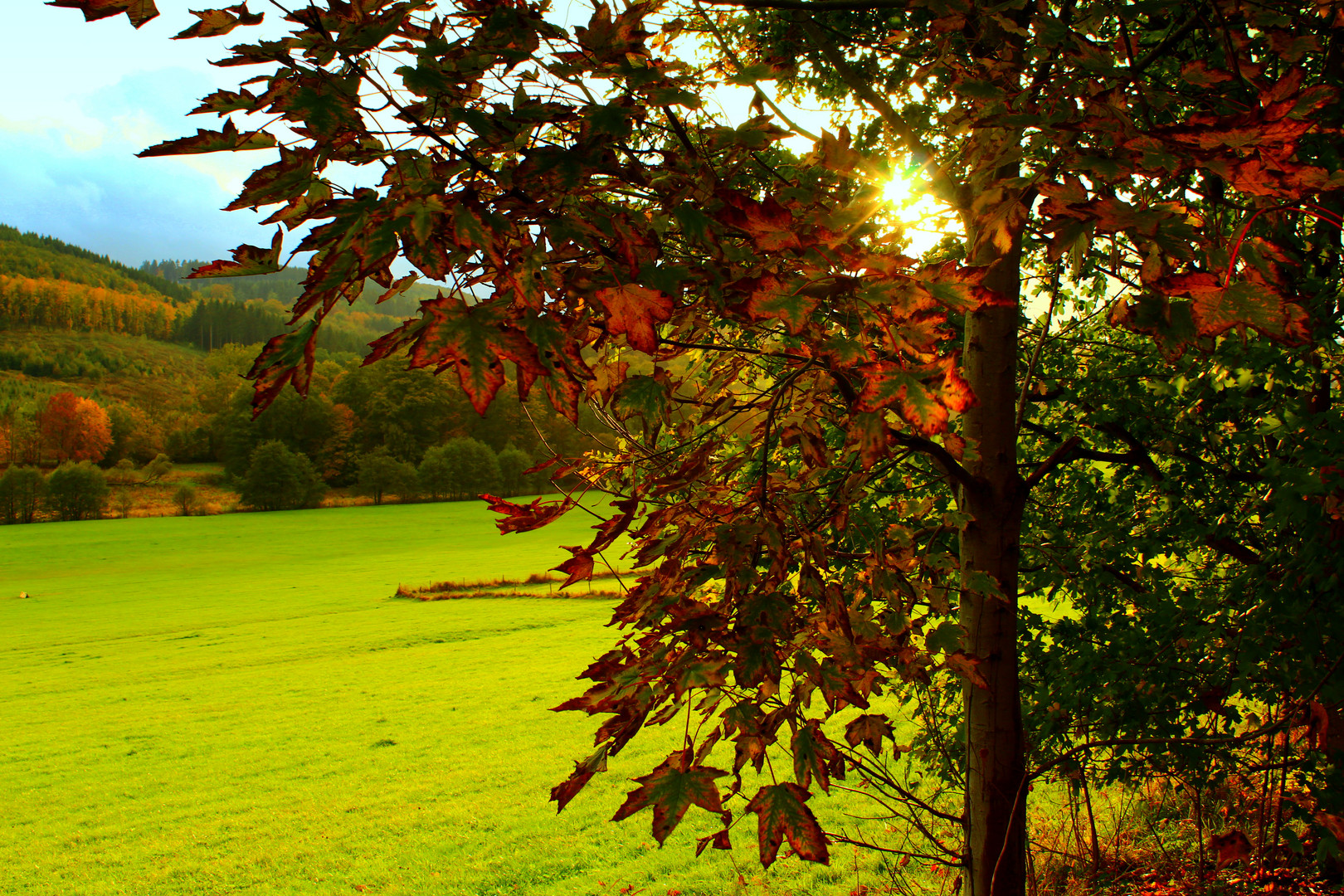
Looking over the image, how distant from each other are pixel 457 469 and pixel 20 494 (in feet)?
84.4

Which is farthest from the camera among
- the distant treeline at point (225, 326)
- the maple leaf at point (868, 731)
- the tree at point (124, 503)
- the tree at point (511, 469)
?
the distant treeline at point (225, 326)

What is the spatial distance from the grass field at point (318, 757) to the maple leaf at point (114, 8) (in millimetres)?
6128

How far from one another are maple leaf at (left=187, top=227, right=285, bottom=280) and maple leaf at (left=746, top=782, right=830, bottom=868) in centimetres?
97

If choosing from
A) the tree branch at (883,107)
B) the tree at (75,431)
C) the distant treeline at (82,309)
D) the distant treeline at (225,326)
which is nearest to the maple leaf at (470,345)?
the tree branch at (883,107)

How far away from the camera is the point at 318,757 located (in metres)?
9.66

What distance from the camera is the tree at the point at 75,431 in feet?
176

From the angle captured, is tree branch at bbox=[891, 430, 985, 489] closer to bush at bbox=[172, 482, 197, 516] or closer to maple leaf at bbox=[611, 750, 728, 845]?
maple leaf at bbox=[611, 750, 728, 845]

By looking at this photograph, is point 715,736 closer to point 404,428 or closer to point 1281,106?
point 1281,106

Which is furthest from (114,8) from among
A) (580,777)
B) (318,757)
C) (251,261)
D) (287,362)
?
(318,757)

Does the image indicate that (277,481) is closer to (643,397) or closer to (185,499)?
(185,499)

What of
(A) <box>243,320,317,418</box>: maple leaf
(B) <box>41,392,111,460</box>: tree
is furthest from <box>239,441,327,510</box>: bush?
(A) <box>243,320,317,418</box>: maple leaf

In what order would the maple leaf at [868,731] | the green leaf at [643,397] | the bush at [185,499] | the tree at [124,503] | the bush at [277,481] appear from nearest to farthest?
the green leaf at [643,397] < the maple leaf at [868,731] < the tree at [124,503] < the bush at [185,499] < the bush at [277,481]

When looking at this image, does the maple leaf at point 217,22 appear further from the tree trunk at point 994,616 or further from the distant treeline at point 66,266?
the distant treeline at point 66,266

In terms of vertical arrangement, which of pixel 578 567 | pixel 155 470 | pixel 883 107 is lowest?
pixel 155 470
